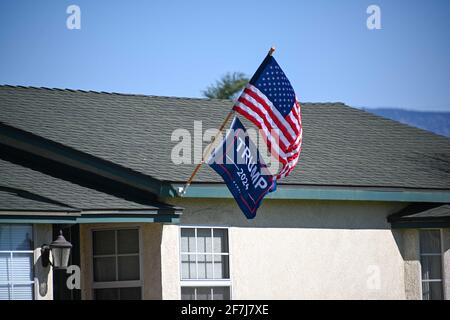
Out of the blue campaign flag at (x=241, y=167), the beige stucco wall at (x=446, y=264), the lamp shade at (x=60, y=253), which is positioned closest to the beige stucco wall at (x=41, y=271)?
the lamp shade at (x=60, y=253)

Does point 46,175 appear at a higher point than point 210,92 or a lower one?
lower

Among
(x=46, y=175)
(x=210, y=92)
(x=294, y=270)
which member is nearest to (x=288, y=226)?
(x=294, y=270)

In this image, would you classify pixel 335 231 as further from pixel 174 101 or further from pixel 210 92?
pixel 210 92

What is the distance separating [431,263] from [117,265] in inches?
231

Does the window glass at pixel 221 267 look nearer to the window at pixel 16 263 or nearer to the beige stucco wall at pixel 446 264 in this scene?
the window at pixel 16 263

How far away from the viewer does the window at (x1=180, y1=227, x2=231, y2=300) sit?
17281 millimetres

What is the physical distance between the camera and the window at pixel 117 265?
1720 cm

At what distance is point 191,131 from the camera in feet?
64.0

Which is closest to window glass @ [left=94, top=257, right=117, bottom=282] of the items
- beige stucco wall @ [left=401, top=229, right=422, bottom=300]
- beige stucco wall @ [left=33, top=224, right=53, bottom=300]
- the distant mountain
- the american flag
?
beige stucco wall @ [left=33, top=224, right=53, bottom=300]

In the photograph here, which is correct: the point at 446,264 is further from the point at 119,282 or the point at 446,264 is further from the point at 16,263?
the point at 16,263

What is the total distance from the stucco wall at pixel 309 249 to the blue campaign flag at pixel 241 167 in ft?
5.46

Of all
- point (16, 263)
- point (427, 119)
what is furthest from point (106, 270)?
point (427, 119)

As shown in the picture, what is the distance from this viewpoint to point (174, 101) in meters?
21.2
